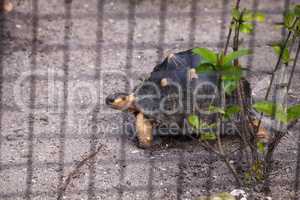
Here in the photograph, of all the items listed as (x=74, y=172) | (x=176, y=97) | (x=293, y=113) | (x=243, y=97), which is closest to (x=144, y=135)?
(x=176, y=97)

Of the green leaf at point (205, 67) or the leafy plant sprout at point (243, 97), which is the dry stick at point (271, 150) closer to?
the leafy plant sprout at point (243, 97)

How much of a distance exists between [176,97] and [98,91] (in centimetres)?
54

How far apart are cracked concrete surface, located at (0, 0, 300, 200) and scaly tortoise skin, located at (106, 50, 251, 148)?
91 millimetres

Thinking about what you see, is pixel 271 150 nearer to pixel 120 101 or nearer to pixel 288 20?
pixel 288 20

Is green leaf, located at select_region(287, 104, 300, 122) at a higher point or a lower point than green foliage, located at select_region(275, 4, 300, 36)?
lower

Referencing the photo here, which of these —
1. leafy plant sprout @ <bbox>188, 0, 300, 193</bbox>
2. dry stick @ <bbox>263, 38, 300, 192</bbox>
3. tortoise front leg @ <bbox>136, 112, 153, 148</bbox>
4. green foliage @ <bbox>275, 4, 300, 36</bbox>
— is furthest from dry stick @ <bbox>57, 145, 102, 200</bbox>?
green foliage @ <bbox>275, 4, 300, 36</bbox>

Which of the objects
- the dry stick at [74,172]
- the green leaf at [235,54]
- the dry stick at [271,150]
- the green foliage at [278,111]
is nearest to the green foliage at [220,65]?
the green leaf at [235,54]

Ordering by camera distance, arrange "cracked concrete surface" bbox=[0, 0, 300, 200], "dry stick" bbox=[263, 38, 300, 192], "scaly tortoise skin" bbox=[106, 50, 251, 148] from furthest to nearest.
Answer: "scaly tortoise skin" bbox=[106, 50, 251, 148], "cracked concrete surface" bbox=[0, 0, 300, 200], "dry stick" bbox=[263, 38, 300, 192]

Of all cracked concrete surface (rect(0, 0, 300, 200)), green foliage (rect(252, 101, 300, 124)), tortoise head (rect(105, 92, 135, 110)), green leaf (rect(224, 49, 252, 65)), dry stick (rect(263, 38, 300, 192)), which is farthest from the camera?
tortoise head (rect(105, 92, 135, 110))

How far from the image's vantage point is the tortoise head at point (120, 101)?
7.57 feet

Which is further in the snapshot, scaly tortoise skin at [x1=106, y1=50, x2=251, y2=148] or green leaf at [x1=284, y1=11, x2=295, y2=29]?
scaly tortoise skin at [x1=106, y1=50, x2=251, y2=148]

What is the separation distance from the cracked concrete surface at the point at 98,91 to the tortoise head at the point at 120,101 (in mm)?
72

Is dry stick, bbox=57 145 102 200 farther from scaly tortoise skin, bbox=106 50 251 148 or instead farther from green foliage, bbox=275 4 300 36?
green foliage, bbox=275 4 300 36

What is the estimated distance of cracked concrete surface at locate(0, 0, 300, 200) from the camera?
2029mm
